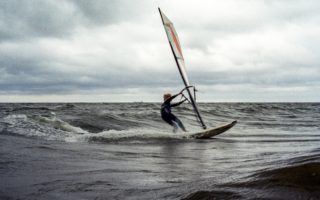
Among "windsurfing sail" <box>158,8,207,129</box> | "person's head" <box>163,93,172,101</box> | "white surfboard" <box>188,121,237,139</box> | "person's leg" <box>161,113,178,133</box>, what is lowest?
"white surfboard" <box>188,121,237,139</box>

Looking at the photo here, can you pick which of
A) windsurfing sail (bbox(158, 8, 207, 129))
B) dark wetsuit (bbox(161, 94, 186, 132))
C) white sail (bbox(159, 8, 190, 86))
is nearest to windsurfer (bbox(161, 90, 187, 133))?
dark wetsuit (bbox(161, 94, 186, 132))

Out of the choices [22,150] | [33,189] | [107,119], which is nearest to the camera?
[33,189]

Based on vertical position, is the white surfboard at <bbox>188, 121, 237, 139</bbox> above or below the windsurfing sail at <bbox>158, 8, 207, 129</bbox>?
below

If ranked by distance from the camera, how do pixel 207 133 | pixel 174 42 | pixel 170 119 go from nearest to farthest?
pixel 207 133, pixel 170 119, pixel 174 42

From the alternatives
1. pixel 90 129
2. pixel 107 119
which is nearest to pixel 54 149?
pixel 90 129

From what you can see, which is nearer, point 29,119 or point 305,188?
point 305,188

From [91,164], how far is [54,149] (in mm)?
2732

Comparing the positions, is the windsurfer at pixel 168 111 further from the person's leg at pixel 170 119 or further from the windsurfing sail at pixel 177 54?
the windsurfing sail at pixel 177 54

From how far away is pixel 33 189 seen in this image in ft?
14.9

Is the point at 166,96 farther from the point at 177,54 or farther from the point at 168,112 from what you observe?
the point at 177,54

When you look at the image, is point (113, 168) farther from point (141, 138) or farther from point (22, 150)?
point (141, 138)

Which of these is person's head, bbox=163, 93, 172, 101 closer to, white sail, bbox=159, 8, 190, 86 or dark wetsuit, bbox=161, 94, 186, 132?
dark wetsuit, bbox=161, 94, 186, 132

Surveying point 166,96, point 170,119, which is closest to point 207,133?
point 170,119

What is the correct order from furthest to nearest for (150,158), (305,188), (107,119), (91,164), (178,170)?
(107,119)
(150,158)
(91,164)
(178,170)
(305,188)
